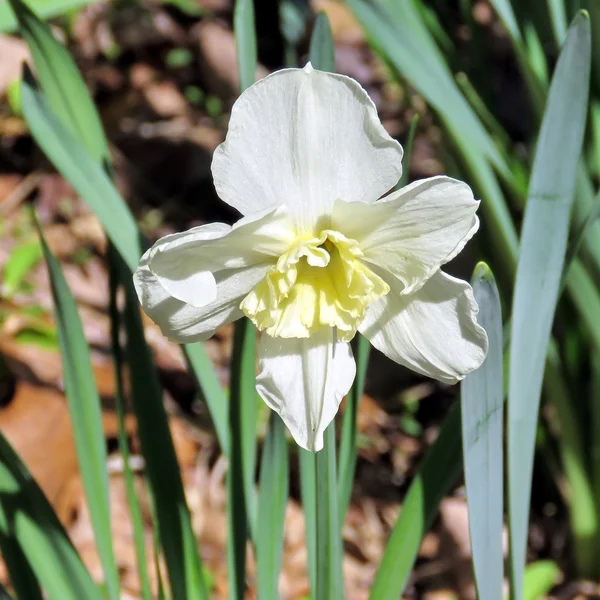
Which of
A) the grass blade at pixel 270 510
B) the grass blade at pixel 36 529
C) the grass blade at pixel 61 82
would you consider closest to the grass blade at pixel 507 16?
the grass blade at pixel 61 82

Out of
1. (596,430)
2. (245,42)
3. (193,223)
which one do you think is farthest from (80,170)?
(193,223)

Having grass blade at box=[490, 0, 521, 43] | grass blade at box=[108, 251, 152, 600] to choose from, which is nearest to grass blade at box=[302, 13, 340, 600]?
grass blade at box=[108, 251, 152, 600]

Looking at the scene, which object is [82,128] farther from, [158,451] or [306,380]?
[306,380]

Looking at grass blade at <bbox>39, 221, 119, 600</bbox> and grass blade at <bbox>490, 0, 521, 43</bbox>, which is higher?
grass blade at <bbox>490, 0, 521, 43</bbox>

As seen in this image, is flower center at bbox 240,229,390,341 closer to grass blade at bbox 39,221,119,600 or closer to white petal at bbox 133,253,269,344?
white petal at bbox 133,253,269,344

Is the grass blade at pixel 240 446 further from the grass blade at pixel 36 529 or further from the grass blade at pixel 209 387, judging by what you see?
the grass blade at pixel 36 529
